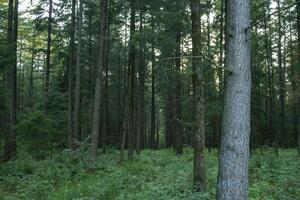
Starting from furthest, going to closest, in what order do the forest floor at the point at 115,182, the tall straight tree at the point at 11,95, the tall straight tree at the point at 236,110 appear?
the tall straight tree at the point at 11,95, the forest floor at the point at 115,182, the tall straight tree at the point at 236,110

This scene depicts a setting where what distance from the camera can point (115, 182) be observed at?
35.5ft

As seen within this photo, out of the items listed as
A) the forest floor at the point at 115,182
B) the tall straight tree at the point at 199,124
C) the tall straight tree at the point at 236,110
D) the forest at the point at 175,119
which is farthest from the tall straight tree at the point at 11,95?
the tall straight tree at the point at 236,110

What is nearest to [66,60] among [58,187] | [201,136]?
[58,187]

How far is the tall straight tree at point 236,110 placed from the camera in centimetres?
504

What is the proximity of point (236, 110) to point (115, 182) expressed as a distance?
256 inches

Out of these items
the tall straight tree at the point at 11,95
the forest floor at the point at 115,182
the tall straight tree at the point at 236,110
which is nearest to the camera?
the tall straight tree at the point at 236,110

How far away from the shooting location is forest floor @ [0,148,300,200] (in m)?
8.88

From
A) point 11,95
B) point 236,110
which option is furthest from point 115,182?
point 11,95

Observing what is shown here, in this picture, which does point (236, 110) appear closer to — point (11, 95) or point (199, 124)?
point (199, 124)

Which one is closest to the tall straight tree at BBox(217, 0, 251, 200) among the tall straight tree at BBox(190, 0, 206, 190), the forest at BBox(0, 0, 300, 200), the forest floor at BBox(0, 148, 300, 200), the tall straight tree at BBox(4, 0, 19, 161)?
the forest at BBox(0, 0, 300, 200)

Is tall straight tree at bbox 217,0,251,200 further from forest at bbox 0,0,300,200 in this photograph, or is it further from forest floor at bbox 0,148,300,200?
forest floor at bbox 0,148,300,200

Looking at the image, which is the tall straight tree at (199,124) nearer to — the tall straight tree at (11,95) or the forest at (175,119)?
the forest at (175,119)

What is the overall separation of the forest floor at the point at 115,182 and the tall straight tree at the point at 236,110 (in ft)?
8.90

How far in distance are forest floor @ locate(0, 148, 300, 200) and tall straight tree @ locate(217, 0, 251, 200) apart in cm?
271
